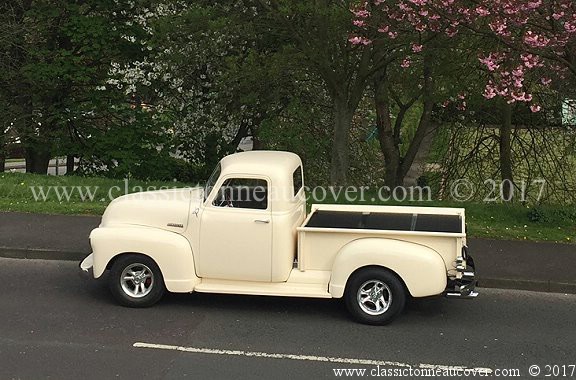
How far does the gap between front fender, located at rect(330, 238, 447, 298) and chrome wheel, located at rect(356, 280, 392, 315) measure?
0.21 metres

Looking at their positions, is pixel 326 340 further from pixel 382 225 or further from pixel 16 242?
pixel 16 242

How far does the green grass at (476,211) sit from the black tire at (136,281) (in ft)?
13.9

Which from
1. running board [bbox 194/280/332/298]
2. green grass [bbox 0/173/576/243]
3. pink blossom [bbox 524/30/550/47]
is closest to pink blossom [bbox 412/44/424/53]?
pink blossom [bbox 524/30/550/47]

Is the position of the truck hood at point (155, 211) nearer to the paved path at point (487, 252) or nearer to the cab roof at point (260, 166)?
the cab roof at point (260, 166)

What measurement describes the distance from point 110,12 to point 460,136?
10.2 metres

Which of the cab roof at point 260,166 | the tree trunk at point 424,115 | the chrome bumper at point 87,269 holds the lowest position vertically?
the chrome bumper at point 87,269

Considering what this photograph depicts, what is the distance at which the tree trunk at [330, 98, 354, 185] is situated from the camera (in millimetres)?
13289

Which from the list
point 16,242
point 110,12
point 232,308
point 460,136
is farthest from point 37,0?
point 232,308

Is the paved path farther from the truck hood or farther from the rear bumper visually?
the truck hood

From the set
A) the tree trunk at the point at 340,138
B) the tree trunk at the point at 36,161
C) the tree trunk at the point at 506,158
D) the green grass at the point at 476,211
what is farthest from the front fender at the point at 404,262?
the tree trunk at the point at 36,161

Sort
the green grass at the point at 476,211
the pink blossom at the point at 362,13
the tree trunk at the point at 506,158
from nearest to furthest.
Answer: the green grass at the point at 476,211 < the pink blossom at the point at 362,13 < the tree trunk at the point at 506,158

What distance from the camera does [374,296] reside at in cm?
609

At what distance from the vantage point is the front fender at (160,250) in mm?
6293

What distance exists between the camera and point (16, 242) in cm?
862
